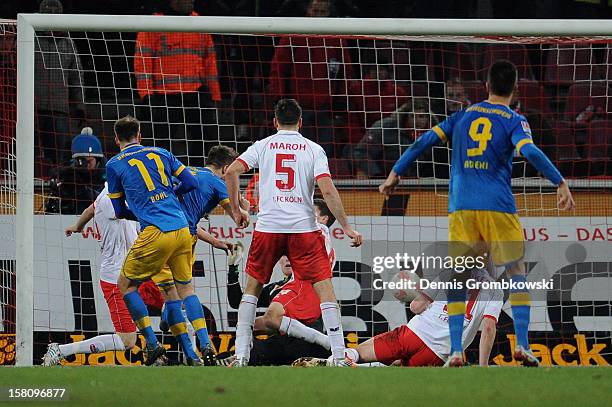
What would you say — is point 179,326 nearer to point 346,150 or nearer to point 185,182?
point 185,182

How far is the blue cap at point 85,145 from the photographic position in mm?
11836

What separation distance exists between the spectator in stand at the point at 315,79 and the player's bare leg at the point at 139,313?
293 cm

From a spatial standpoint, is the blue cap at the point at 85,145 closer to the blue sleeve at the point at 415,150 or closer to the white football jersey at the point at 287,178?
the white football jersey at the point at 287,178

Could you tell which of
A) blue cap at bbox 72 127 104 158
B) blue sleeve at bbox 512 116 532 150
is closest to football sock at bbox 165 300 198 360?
blue cap at bbox 72 127 104 158

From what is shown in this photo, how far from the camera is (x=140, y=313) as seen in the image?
10352 mm

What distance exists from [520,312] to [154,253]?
3136 mm

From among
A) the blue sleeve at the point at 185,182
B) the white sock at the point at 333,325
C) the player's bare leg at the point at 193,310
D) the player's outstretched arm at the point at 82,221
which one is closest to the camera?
the white sock at the point at 333,325

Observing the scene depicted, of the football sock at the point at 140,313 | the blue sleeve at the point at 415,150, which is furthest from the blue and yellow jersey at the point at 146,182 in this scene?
the blue sleeve at the point at 415,150

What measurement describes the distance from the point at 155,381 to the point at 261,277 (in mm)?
2197

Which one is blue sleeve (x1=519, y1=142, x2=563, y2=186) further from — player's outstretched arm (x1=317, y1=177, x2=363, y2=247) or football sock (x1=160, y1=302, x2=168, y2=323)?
football sock (x1=160, y1=302, x2=168, y2=323)

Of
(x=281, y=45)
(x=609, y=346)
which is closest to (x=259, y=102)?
(x=281, y=45)

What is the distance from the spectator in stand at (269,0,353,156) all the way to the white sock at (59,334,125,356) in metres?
2.83

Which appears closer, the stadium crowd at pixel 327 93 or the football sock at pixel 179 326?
the football sock at pixel 179 326

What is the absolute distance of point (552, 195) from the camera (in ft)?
38.9
